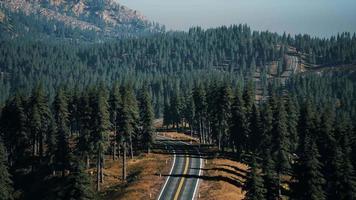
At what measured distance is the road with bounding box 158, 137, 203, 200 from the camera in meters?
63.3

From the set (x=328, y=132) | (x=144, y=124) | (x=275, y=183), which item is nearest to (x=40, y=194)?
(x=144, y=124)

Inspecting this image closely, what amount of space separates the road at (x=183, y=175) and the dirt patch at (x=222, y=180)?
1.32 metres

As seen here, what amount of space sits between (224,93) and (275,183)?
40556 mm

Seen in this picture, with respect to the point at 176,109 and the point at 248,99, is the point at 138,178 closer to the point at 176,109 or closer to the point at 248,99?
the point at 248,99

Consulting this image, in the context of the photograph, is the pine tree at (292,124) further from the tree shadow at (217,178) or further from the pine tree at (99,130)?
the pine tree at (99,130)

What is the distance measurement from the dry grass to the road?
1.25 m

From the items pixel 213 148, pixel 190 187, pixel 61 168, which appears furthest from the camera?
pixel 213 148

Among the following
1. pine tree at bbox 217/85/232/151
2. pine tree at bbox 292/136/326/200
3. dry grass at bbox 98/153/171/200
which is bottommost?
dry grass at bbox 98/153/171/200

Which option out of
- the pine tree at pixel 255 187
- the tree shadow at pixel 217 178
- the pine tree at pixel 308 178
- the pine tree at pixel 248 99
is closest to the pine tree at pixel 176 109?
the pine tree at pixel 248 99

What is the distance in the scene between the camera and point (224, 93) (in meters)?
91.8

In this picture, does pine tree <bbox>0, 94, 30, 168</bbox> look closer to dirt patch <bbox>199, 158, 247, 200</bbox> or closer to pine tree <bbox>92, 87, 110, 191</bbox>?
pine tree <bbox>92, 87, 110, 191</bbox>

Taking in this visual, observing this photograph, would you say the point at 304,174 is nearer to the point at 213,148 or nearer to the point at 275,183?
the point at 275,183

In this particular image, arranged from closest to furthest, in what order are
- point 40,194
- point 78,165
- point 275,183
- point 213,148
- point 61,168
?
point 78,165
point 275,183
point 40,194
point 61,168
point 213,148

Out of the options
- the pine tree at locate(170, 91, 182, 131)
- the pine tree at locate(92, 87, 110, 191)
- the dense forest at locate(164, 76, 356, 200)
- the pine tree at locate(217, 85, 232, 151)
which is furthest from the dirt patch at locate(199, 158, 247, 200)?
the pine tree at locate(170, 91, 182, 131)
